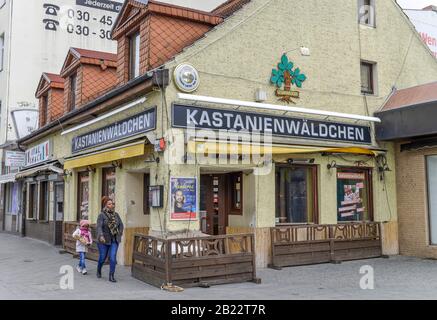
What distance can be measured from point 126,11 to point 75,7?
1533 centimetres

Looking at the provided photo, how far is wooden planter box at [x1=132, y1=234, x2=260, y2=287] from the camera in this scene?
9336 millimetres

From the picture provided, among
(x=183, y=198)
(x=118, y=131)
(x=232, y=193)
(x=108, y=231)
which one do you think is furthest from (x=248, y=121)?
(x=108, y=231)

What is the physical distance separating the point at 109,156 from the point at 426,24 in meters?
20.2

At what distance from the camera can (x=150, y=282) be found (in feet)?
32.1

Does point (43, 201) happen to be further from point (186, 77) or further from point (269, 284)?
point (269, 284)

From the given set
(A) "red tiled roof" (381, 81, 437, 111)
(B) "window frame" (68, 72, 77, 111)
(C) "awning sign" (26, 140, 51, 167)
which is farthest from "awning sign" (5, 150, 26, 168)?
(A) "red tiled roof" (381, 81, 437, 111)

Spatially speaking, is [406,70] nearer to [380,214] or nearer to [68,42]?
[380,214]

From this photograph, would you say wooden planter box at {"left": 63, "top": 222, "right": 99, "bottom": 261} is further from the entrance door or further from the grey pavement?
the entrance door

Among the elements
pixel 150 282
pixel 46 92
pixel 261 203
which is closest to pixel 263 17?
pixel 261 203

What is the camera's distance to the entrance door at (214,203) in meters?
13.1

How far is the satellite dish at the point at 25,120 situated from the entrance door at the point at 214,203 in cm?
1265

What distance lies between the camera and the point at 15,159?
21.7 m

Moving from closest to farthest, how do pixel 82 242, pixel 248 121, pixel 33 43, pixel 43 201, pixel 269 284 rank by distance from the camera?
1. pixel 269 284
2. pixel 82 242
3. pixel 248 121
4. pixel 43 201
5. pixel 33 43

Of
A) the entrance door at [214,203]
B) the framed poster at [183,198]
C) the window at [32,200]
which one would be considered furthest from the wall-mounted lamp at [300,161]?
the window at [32,200]
